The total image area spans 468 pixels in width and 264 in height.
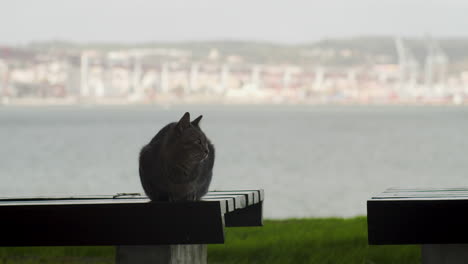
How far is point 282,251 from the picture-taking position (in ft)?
16.5

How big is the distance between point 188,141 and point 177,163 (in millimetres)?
79

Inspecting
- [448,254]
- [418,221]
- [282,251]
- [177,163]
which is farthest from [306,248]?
[177,163]

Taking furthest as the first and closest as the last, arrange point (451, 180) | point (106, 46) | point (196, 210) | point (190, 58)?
point (106, 46), point (190, 58), point (451, 180), point (196, 210)

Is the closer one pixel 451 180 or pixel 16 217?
pixel 16 217

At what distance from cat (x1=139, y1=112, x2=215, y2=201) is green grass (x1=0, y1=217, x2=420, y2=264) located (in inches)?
82.1

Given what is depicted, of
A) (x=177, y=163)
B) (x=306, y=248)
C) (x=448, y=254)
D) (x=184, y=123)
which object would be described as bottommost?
(x=306, y=248)

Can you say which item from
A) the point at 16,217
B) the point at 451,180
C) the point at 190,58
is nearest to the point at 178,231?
the point at 16,217

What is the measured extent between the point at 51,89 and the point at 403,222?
81.2 metres

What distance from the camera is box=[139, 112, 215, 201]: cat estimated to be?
8.58 ft

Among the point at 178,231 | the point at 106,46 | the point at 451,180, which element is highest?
the point at 106,46

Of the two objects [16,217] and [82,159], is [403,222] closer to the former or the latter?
[16,217]

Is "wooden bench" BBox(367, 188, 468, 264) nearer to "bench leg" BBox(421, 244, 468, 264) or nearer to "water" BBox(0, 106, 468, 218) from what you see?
"bench leg" BBox(421, 244, 468, 264)

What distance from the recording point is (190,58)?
8000cm

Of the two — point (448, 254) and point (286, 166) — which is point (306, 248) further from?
point (286, 166)
